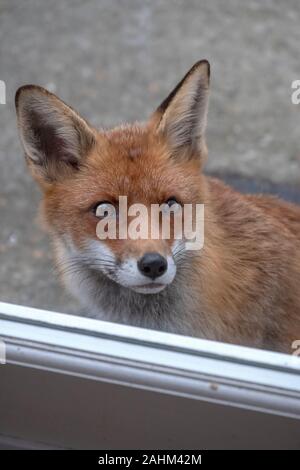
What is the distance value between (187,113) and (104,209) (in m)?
0.26

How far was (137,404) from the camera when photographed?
1.42 meters

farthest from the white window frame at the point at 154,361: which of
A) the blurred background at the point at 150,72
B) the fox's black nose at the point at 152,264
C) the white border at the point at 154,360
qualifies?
the blurred background at the point at 150,72

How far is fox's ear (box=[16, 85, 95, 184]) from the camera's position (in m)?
1.44

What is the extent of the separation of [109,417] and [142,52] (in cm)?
166

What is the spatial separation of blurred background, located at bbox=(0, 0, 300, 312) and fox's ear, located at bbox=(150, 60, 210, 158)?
732 millimetres

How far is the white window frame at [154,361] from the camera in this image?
1299 mm

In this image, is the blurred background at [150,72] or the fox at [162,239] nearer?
the fox at [162,239]

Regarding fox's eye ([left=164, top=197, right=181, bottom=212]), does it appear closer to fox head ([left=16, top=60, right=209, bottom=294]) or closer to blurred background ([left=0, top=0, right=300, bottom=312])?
fox head ([left=16, top=60, right=209, bottom=294])

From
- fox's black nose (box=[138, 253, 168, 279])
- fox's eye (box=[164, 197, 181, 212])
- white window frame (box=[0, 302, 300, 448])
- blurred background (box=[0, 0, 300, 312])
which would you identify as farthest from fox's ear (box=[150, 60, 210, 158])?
blurred background (box=[0, 0, 300, 312])

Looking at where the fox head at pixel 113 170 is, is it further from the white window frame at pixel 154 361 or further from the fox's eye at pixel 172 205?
the white window frame at pixel 154 361

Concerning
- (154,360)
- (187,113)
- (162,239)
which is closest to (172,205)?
(162,239)

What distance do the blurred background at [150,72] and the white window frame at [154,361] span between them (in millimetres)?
821
